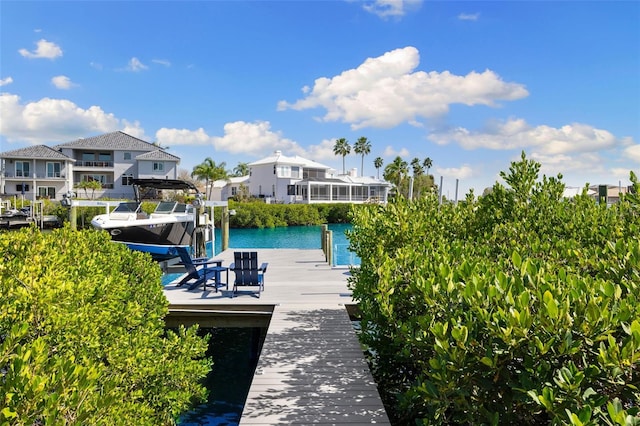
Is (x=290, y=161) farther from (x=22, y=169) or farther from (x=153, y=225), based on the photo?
(x=153, y=225)

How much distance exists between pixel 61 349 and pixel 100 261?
2473 mm

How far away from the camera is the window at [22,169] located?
169ft

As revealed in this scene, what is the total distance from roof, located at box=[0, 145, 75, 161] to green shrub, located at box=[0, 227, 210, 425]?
2098 inches

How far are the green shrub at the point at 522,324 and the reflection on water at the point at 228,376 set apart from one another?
12.6ft

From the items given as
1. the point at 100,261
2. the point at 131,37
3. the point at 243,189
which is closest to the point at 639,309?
the point at 100,261

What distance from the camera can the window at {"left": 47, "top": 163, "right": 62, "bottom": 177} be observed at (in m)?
52.2

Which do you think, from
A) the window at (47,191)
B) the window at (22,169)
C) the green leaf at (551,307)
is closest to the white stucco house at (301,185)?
the window at (47,191)

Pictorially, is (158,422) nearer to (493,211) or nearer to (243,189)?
(493,211)

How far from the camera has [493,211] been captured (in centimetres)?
660

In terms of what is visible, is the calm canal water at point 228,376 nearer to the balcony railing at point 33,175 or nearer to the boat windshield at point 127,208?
the boat windshield at point 127,208

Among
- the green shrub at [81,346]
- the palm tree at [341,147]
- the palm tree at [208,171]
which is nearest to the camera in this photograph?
the green shrub at [81,346]

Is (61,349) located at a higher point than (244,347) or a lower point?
higher

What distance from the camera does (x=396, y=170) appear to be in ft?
258

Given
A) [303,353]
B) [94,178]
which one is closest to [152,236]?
[303,353]
